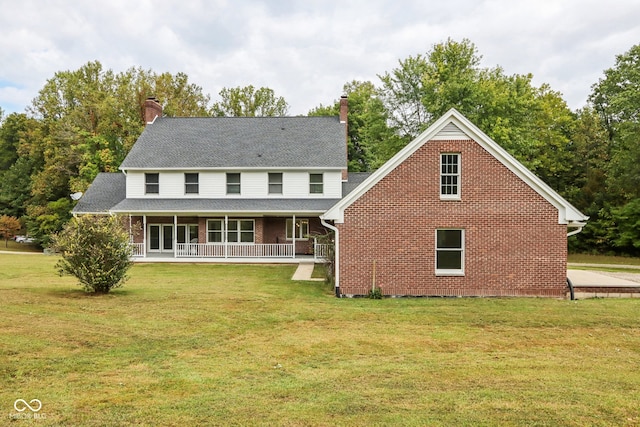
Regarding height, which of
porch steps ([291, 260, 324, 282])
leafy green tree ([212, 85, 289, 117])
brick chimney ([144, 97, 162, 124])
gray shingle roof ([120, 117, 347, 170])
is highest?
leafy green tree ([212, 85, 289, 117])

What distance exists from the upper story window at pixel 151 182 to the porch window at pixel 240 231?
5.29 meters

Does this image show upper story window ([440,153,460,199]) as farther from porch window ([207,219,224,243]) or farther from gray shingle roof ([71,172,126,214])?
gray shingle roof ([71,172,126,214])

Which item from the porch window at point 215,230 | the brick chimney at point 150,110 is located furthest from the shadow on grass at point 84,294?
the brick chimney at point 150,110

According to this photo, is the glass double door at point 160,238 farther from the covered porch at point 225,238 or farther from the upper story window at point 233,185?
the upper story window at point 233,185

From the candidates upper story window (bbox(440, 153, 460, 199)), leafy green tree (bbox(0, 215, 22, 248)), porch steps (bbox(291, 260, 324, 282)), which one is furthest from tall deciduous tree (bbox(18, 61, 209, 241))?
upper story window (bbox(440, 153, 460, 199))

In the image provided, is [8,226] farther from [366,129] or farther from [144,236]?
[366,129]

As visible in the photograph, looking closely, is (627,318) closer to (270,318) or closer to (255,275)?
(270,318)

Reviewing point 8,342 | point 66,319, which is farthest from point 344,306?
point 8,342

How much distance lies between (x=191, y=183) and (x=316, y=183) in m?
7.83

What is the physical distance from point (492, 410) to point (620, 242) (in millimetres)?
36389

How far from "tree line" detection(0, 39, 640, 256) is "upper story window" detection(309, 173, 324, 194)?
1099 centimetres

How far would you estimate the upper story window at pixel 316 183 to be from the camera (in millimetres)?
28375

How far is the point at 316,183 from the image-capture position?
93.1ft

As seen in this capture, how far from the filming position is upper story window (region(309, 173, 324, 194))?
93.1 feet
